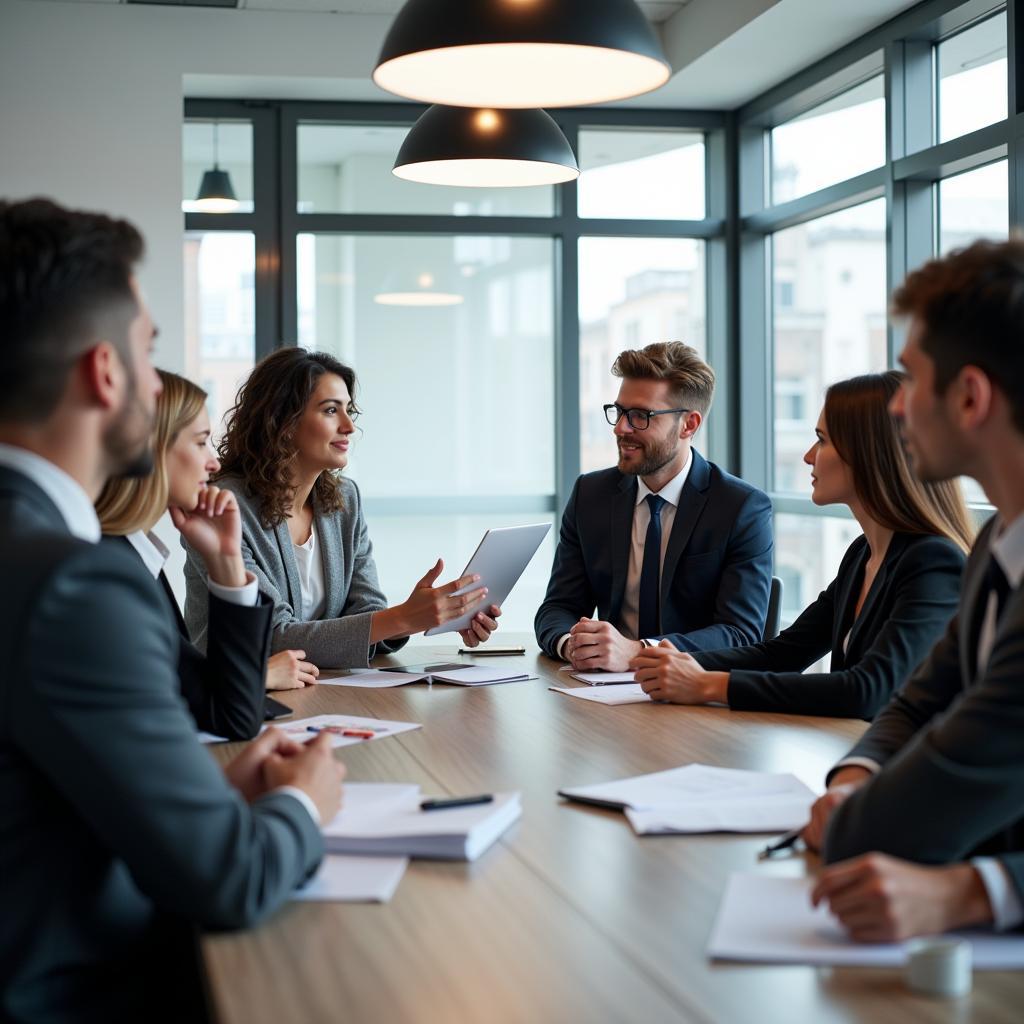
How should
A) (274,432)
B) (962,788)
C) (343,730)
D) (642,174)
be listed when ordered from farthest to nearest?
1. (642,174)
2. (274,432)
3. (343,730)
4. (962,788)

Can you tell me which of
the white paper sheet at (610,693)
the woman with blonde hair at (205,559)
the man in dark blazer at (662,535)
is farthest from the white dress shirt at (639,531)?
the woman with blonde hair at (205,559)

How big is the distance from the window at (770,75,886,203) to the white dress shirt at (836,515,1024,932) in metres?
3.95

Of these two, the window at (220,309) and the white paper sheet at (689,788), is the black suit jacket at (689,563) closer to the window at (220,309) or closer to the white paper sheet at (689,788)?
the white paper sheet at (689,788)

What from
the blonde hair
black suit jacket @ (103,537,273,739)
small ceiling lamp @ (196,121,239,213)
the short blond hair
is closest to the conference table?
black suit jacket @ (103,537,273,739)

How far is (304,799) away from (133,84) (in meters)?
4.63

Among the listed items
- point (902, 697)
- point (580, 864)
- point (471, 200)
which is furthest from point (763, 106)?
point (580, 864)

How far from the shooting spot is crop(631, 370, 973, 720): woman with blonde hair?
240 cm

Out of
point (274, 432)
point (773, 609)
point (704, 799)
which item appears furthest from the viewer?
point (773, 609)

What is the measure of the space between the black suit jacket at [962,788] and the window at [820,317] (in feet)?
12.9

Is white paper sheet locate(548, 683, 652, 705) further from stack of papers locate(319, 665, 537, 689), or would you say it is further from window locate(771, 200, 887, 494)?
window locate(771, 200, 887, 494)

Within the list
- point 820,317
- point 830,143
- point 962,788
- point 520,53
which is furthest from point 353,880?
point 830,143

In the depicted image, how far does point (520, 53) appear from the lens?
2.39m

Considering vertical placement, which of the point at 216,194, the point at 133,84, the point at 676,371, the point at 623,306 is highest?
the point at 133,84

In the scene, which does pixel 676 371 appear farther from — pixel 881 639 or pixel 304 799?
pixel 304 799
